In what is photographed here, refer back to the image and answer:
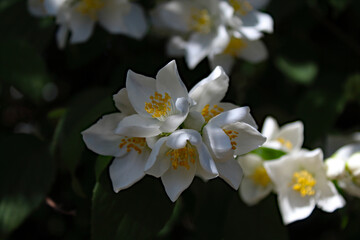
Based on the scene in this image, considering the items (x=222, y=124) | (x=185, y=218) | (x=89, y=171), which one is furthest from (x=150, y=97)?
(x=185, y=218)

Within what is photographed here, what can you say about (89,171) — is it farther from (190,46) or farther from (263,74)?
(263,74)

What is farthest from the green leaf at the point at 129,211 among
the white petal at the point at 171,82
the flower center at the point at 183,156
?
the white petal at the point at 171,82

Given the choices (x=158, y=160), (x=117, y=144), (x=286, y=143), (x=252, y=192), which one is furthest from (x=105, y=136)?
(x=286, y=143)

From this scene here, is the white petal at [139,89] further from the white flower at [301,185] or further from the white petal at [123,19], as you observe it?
the white petal at [123,19]

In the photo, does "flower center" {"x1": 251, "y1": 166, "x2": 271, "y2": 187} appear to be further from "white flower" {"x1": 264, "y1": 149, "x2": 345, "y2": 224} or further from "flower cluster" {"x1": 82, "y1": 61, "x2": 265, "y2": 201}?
"flower cluster" {"x1": 82, "y1": 61, "x2": 265, "y2": 201}

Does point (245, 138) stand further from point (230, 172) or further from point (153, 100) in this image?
point (153, 100)
